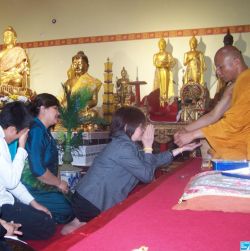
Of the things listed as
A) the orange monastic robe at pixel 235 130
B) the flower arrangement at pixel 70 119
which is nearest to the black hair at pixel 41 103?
the flower arrangement at pixel 70 119

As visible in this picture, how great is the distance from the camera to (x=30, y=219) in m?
2.44

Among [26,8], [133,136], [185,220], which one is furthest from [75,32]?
[185,220]

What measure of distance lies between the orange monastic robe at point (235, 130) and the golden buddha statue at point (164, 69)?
14.3 feet

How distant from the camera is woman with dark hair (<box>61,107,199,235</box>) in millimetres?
2264

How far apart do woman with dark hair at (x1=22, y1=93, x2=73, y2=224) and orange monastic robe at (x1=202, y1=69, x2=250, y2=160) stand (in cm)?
113

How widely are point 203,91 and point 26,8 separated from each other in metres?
4.72

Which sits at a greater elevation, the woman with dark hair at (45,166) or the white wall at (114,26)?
the white wall at (114,26)

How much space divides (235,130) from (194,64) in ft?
14.6

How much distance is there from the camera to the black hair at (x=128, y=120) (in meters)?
2.38

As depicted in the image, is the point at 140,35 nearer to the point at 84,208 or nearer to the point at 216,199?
the point at 84,208

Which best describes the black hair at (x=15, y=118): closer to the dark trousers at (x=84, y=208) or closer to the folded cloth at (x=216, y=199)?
the dark trousers at (x=84, y=208)

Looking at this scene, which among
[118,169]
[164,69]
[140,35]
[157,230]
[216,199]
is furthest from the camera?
[140,35]

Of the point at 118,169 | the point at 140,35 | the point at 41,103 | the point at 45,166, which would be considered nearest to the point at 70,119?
the point at 41,103

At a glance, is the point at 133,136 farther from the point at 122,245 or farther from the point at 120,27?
the point at 120,27
